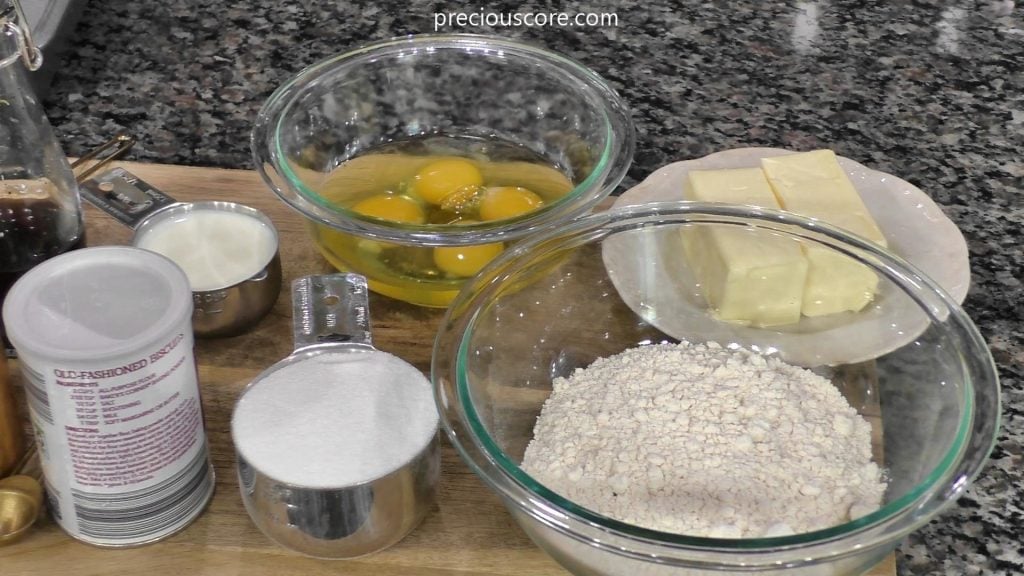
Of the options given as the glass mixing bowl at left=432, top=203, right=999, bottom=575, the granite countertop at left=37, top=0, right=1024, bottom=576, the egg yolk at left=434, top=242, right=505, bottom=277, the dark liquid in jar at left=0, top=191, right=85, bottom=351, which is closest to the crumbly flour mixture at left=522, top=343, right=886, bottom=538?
the glass mixing bowl at left=432, top=203, right=999, bottom=575

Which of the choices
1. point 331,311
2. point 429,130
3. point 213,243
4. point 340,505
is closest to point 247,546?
point 340,505

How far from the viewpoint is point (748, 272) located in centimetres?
102

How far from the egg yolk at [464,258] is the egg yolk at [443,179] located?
4.0 inches

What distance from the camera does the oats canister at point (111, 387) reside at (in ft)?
2.56

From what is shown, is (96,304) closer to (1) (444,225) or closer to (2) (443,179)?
(1) (444,225)

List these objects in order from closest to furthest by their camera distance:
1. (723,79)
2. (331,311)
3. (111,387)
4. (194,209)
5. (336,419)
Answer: (111,387), (336,419), (331,311), (194,209), (723,79)

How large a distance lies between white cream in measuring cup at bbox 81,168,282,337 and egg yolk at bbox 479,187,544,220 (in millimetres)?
223

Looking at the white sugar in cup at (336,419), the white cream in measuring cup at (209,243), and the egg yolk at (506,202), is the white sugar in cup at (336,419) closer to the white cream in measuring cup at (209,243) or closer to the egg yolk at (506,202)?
the white cream in measuring cup at (209,243)

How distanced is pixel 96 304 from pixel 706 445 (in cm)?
50

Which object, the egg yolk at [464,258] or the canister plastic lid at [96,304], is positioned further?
the egg yolk at [464,258]

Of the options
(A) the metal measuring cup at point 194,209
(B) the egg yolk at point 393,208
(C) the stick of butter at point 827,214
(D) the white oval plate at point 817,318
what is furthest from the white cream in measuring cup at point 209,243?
(C) the stick of butter at point 827,214

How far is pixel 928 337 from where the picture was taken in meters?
0.96

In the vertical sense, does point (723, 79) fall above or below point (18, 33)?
below

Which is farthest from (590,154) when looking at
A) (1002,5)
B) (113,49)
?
(1002,5)
